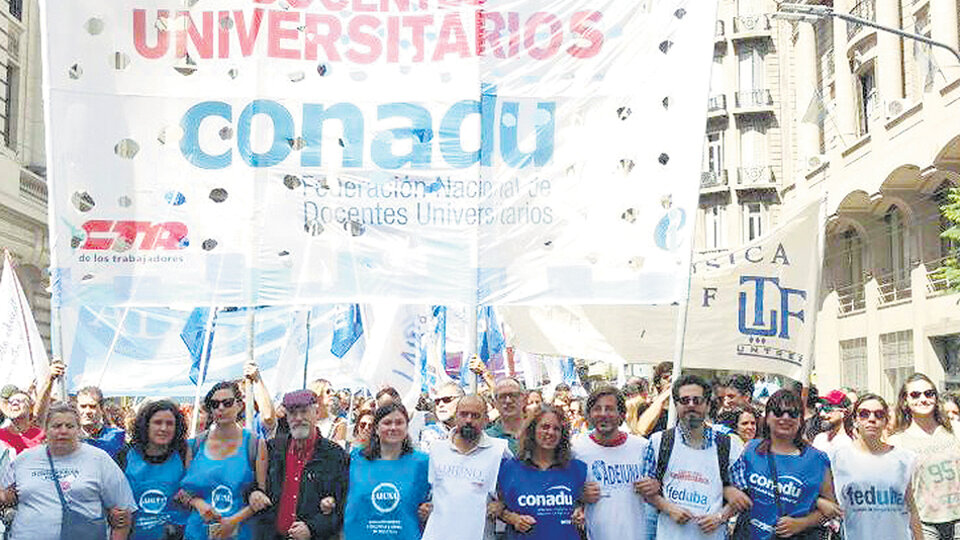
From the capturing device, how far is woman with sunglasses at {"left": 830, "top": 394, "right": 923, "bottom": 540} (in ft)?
22.6

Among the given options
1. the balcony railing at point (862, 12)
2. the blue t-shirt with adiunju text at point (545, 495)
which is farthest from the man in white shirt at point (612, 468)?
the balcony railing at point (862, 12)

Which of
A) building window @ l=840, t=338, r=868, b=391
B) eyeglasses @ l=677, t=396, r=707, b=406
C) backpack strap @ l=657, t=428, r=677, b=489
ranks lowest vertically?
building window @ l=840, t=338, r=868, b=391

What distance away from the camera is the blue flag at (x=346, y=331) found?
14969mm

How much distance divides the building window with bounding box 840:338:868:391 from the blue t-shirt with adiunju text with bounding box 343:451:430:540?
27.2 meters

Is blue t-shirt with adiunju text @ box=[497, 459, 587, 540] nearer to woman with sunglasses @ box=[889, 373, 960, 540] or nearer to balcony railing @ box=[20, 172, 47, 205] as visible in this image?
woman with sunglasses @ box=[889, 373, 960, 540]

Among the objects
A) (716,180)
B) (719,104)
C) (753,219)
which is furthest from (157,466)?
(719,104)

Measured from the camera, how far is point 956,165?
24.5 m

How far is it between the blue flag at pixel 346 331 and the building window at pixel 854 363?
2024 centimetres

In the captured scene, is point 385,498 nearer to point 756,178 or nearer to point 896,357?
point 896,357

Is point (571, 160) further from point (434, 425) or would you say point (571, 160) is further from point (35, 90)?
point (35, 90)

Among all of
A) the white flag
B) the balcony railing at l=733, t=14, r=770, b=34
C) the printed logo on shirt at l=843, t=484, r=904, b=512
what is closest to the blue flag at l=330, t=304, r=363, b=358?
the white flag

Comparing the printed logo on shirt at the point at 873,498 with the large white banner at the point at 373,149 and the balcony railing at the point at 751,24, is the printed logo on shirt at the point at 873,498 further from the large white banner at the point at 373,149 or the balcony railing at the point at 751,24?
the balcony railing at the point at 751,24

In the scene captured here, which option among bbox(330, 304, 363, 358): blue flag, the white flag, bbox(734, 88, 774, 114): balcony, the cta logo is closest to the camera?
the cta logo

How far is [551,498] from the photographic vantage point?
6.32m
